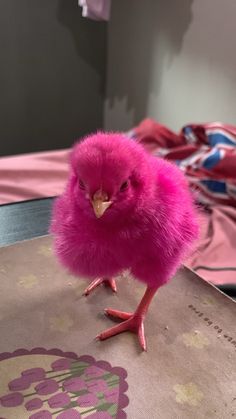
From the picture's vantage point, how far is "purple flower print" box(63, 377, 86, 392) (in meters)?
0.56

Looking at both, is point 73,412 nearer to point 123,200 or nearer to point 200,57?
point 123,200

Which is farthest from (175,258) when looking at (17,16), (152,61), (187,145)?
(17,16)

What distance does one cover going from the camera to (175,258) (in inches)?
22.9

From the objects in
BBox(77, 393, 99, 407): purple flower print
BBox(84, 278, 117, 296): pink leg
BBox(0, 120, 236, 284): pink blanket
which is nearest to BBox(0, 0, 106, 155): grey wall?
BBox(0, 120, 236, 284): pink blanket

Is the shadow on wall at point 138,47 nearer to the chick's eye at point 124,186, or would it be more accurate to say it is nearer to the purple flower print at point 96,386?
the chick's eye at point 124,186

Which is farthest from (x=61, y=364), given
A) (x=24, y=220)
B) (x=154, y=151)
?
(x=154, y=151)

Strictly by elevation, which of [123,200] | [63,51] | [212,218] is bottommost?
[212,218]

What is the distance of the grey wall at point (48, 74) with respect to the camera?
159cm

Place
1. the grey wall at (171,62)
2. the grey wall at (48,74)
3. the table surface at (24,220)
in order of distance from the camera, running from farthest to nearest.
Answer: the grey wall at (48,74) < the grey wall at (171,62) < the table surface at (24,220)

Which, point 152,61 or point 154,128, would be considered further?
point 152,61

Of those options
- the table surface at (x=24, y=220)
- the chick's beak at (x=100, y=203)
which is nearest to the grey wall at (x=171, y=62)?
the table surface at (x=24, y=220)

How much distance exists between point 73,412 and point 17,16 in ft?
4.58

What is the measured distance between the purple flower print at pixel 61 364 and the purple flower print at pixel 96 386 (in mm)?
39

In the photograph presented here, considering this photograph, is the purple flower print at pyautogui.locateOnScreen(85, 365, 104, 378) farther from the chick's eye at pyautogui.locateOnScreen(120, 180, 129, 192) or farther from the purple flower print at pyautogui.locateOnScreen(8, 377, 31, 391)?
the chick's eye at pyautogui.locateOnScreen(120, 180, 129, 192)
